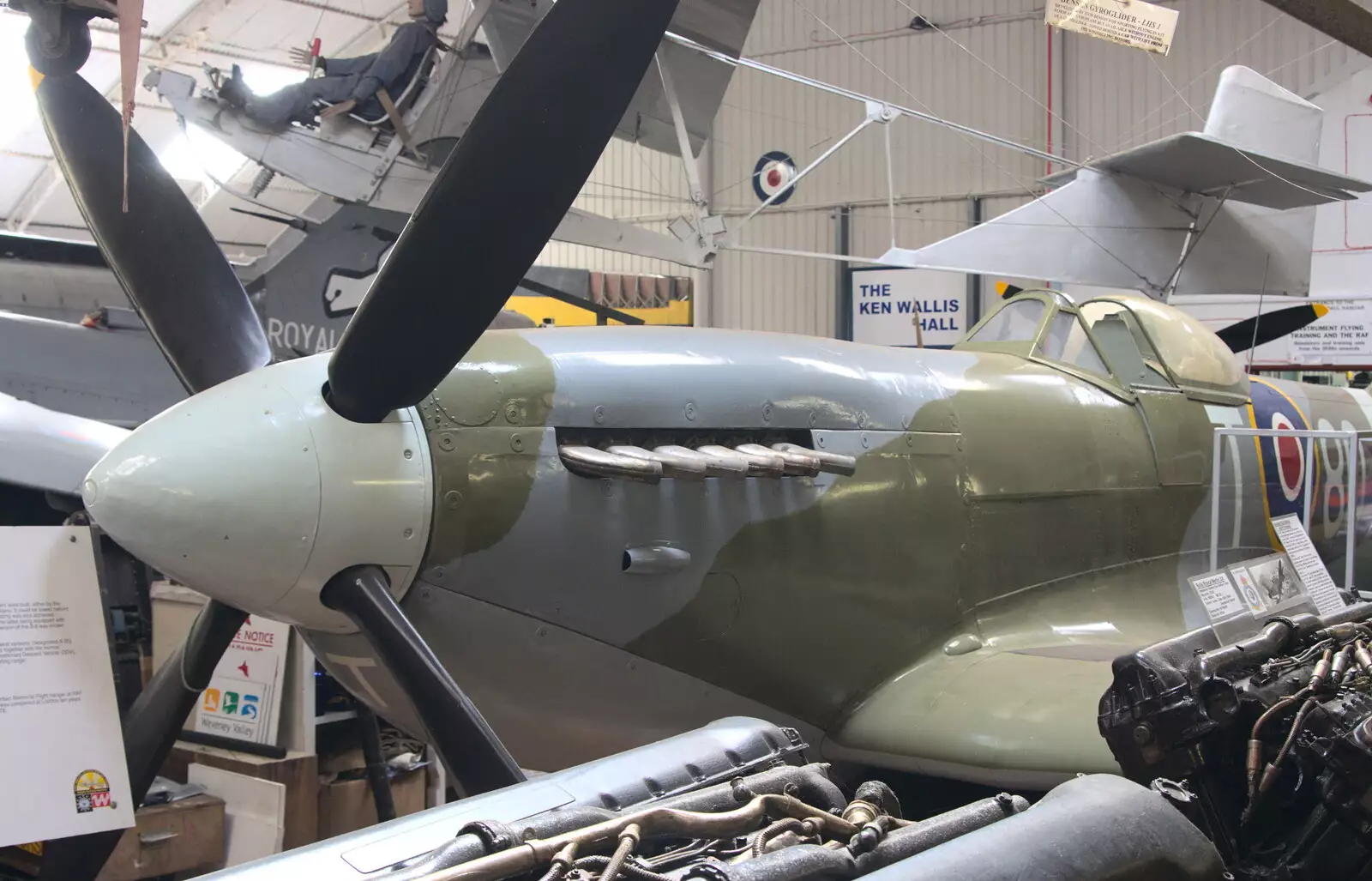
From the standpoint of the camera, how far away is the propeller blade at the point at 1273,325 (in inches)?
257

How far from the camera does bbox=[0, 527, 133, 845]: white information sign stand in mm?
2646

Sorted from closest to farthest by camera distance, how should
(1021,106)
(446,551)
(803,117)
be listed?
(446,551) < (1021,106) < (803,117)

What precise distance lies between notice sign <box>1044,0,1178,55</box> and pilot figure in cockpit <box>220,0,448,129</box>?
526cm

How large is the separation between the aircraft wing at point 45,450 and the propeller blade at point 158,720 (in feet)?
5.54

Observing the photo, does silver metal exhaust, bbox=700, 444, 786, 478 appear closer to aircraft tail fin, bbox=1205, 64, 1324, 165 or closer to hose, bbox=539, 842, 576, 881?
hose, bbox=539, 842, 576, 881

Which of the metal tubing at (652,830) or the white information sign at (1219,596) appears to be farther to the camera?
the white information sign at (1219,596)

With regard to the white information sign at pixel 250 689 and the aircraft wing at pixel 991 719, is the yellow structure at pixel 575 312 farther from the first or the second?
the aircraft wing at pixel 991 719

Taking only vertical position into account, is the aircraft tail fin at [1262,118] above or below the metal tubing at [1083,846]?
above

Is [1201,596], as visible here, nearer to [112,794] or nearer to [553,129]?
[553,129]

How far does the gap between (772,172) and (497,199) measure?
1084 centimetres

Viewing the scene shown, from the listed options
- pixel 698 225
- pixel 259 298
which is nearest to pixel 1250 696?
pixel 698 225

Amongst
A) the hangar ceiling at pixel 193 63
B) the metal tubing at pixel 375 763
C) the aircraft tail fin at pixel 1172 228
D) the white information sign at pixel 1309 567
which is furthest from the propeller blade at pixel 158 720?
the hangar ceiling at pixel 193 63

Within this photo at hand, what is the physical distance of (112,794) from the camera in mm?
2777

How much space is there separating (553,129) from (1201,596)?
1816 millimetres
